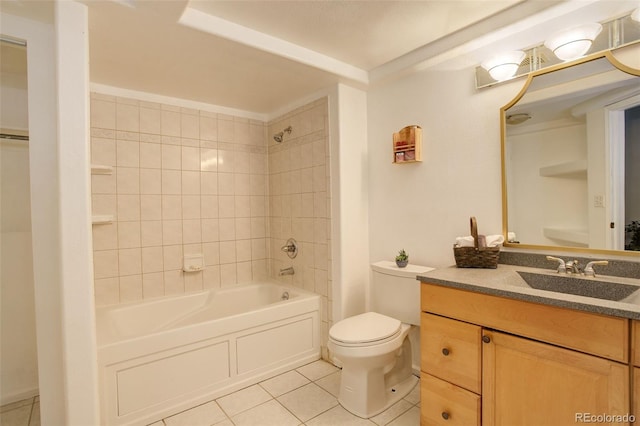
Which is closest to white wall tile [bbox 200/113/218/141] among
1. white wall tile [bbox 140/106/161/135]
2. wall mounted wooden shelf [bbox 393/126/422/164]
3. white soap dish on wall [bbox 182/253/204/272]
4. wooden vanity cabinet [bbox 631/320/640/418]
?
white wall tile [bbox 140/106/161/135]

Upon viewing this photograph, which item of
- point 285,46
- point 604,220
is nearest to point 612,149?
point 604,220

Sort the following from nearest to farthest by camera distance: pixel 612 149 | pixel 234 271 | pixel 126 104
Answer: pixel 612 149
pixel 126 104
pixel 234 271

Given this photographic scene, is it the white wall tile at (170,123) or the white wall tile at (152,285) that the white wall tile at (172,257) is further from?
the white wall tile at (170,123)

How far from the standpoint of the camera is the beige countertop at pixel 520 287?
109 centimetres

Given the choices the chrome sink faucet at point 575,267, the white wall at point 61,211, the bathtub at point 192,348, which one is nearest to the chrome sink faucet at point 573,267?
the chrome sink faucet at point 575,267

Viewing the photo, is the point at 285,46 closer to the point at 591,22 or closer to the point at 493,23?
the point at 493,23

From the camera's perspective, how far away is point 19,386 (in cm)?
164

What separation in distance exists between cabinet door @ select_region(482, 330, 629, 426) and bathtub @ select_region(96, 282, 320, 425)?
1457 millimetres

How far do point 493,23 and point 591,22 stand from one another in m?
0.45

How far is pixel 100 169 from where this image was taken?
219cm

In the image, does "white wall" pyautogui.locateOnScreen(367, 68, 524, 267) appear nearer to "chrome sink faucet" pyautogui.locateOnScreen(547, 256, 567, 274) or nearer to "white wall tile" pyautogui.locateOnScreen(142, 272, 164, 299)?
"chrome sink faucet" pyautogui.locateOnScreen(547, 256, 567, 274)

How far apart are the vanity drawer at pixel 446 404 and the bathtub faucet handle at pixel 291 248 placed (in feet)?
5.17

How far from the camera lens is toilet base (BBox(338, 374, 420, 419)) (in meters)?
1.91

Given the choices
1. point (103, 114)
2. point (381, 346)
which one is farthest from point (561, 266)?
point (103, 114)
